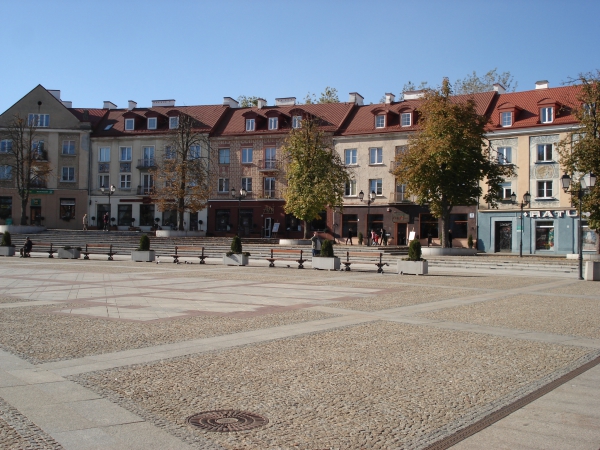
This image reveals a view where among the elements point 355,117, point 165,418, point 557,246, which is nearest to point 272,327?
point 165,418

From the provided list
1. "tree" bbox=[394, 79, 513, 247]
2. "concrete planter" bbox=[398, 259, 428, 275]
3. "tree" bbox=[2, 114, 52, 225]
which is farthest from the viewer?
"tree" bbox=[2, 114, 52, 225]

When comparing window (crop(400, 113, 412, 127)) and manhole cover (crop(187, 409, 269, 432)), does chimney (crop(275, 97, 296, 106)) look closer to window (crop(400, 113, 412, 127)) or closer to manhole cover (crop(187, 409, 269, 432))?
window (crop(400, 113, 412, 127))

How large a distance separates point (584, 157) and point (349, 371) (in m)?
27.9

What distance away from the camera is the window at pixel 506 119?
1855 inches

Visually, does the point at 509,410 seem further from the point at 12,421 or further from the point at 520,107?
the point at 520,107

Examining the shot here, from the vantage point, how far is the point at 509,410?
6.30 meters

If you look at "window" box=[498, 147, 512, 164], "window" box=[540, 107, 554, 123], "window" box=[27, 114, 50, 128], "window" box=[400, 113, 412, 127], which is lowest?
"window" box=[498, 147, 512, 164]

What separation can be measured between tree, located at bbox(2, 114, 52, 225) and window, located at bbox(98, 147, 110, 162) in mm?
4805

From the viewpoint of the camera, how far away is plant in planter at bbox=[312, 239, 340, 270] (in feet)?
94.2

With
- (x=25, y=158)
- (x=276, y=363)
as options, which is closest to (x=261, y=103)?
(x=25, y=158)

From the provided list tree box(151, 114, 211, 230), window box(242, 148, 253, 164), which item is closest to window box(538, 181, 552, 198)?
window box(242, 148, 253, 164)

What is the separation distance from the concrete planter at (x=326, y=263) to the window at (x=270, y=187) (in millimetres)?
25704

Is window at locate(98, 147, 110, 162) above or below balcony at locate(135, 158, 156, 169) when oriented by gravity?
above

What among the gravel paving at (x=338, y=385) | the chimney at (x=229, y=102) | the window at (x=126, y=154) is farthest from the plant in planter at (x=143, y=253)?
the chimney at (x=229, y=102)
